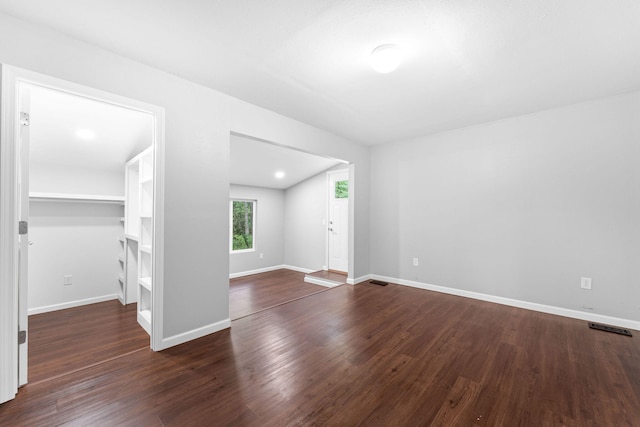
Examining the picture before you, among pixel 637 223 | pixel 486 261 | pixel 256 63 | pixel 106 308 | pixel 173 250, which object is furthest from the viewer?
pixel 486 261

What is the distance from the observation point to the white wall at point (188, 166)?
203cm

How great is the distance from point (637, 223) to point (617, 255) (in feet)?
1.25

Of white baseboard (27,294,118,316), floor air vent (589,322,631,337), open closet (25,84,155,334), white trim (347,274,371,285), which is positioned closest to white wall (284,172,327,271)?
white trim (347,274,371,285)

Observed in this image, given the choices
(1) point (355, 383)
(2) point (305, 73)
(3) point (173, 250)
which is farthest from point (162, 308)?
(2) point (305, 73)

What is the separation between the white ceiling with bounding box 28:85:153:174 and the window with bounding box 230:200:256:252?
2540mm

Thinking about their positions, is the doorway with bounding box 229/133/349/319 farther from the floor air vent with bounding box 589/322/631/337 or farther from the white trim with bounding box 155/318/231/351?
the floor air vent with bounding box 589/322/631/337

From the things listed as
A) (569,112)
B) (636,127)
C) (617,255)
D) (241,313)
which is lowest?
(241,313)

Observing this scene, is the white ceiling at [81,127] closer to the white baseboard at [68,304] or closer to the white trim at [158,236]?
the white trim at [158,236]

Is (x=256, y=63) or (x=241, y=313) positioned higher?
(x=256, y=63)

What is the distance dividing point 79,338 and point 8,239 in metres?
1.53

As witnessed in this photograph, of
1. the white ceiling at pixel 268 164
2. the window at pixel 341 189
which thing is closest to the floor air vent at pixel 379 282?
the window at pixel 341 189

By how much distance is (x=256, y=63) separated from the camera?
2270 millimetres

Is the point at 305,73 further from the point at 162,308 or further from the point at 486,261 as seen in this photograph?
the point at 486,261

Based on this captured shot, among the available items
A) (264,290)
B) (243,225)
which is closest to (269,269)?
(243,225)
